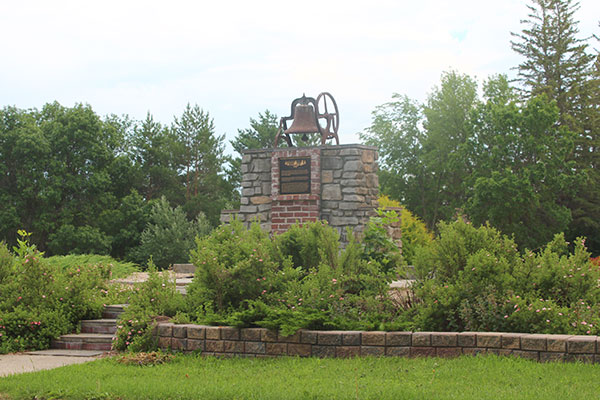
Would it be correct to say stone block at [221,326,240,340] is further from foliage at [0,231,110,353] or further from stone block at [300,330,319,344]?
foliage at [0,231,110,353]

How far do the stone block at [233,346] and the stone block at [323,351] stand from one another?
78 cm

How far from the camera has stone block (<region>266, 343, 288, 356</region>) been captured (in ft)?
20.6

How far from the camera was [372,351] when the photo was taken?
6.02 m

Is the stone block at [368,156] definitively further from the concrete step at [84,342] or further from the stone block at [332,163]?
the concrete step at [84,342]

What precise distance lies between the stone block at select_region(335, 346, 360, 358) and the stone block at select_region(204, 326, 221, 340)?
1.26 meters

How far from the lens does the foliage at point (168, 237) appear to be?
26.7m

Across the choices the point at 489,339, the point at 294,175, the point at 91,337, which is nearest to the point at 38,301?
the point at 91,337

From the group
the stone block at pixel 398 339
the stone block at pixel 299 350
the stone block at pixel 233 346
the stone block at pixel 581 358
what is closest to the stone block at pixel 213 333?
the stone block at pixel 233 346

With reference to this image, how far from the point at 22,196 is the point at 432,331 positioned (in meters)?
25.8

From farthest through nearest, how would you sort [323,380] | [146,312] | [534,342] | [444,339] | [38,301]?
[38,301] → [146,312] → [444,339] → [534,342] → [323,380]

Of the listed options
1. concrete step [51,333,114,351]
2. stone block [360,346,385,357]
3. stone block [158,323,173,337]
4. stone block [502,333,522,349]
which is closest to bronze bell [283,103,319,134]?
concrete step [51,333,114,351]

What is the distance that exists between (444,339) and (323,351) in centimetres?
117

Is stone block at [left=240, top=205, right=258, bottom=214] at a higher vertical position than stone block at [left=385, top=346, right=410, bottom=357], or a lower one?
higher

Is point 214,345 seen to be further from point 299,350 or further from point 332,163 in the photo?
point 332,163
